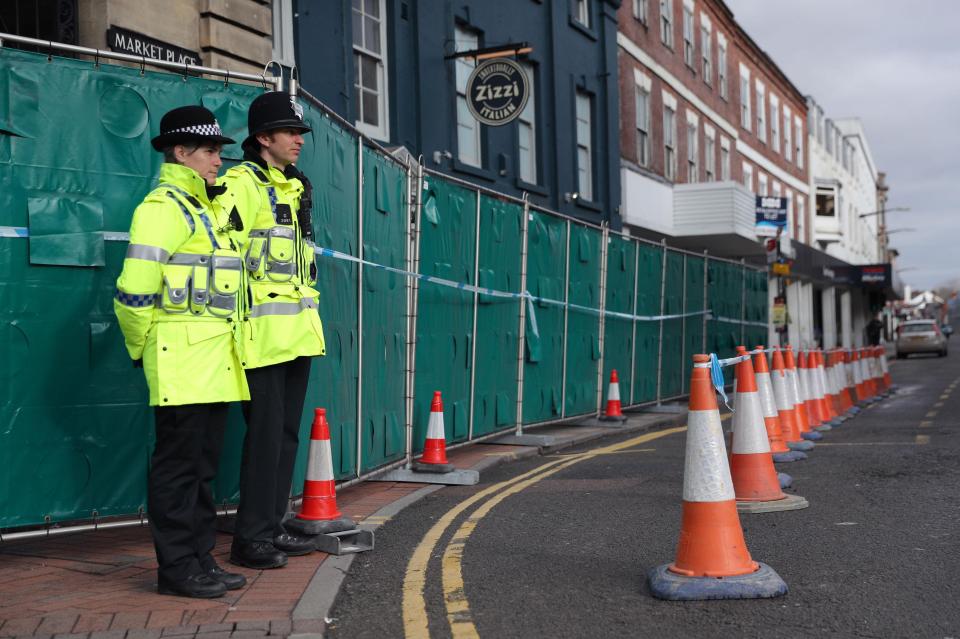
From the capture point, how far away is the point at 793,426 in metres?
11.2

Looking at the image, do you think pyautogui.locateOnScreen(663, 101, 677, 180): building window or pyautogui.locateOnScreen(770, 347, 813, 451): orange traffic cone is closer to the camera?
pyautogui.locateOnScreen(770, 347, 813, 451): orange traffic cone

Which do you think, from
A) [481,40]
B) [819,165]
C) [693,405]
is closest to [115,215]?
[693,405]

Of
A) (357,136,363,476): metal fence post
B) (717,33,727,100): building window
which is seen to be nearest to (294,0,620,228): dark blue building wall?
(357,136,363,476): metal fence post

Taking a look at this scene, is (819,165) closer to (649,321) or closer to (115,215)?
(649,321)

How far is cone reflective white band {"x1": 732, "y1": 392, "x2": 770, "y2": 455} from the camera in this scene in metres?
7.55

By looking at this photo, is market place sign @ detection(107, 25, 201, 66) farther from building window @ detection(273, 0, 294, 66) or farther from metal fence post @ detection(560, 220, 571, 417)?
metal fence post @ detection(560, 220, 571, 417)

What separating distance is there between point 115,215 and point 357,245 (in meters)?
2.29

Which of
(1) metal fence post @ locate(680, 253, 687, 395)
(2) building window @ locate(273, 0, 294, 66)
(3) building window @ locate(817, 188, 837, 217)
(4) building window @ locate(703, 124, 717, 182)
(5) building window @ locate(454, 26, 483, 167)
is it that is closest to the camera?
(2) building window @ locate(273, 0, 294, 66)

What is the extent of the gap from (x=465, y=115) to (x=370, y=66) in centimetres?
316

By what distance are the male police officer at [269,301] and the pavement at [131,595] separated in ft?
1.06

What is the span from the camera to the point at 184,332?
5.10 m

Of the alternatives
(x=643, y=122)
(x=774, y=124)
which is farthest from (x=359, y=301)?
(x=774, y=124)

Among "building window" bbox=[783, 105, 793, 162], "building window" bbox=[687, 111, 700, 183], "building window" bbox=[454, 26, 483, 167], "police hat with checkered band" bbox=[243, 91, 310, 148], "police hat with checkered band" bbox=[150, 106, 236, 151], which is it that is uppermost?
"building window" bbox=[783, 105, 793, 162]

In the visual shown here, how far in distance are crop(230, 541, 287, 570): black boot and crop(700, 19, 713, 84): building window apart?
103ft
